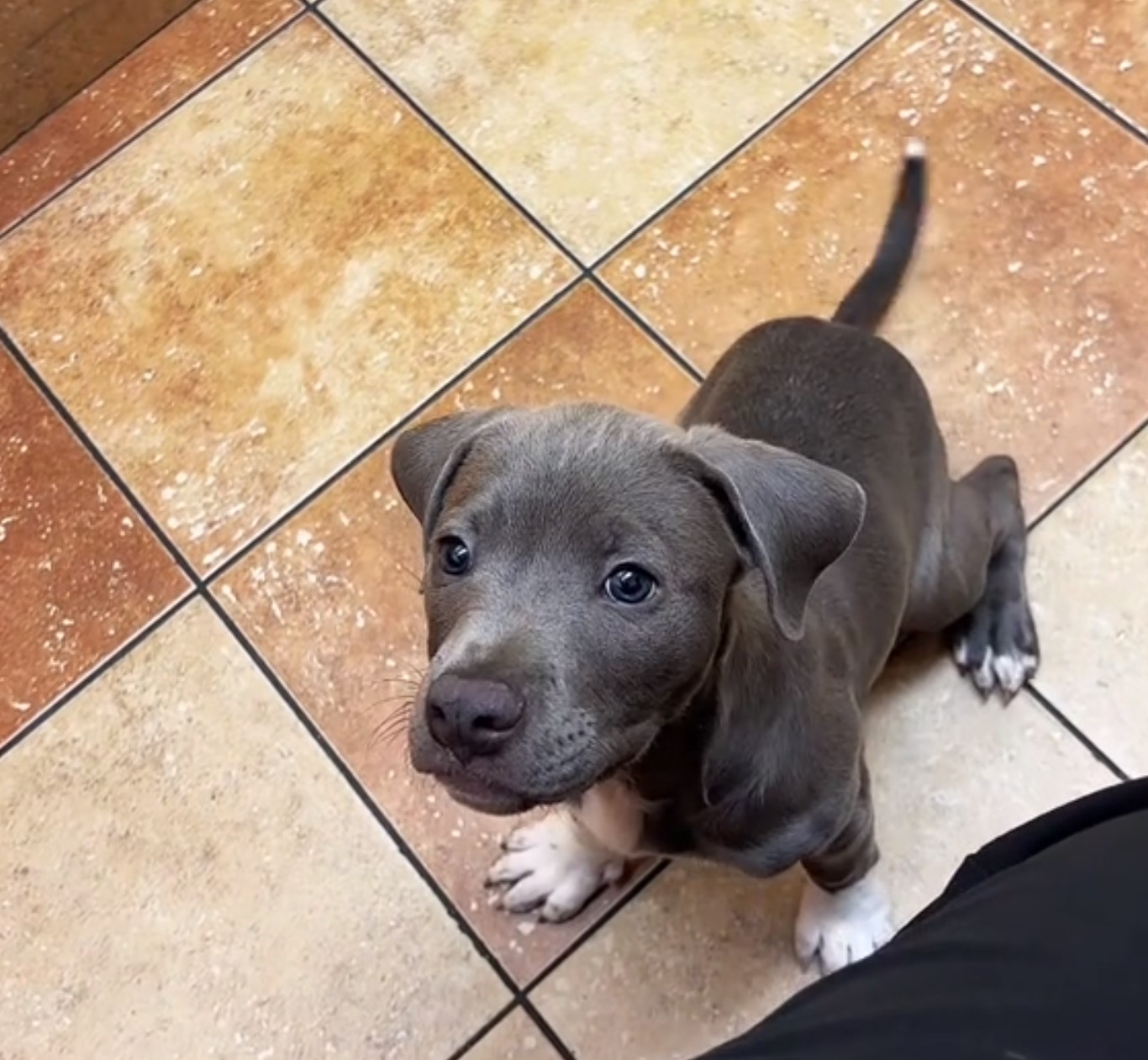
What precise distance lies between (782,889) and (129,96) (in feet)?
5.78

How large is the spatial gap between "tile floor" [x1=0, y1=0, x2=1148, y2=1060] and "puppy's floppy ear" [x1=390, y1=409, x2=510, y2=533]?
71 cm

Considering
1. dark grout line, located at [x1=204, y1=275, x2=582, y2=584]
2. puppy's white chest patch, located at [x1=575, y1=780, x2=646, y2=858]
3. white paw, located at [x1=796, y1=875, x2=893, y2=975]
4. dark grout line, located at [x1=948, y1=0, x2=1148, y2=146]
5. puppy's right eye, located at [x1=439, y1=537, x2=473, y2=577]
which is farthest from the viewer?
dark grout line, located at [x1=948, y1=0, x2=1148, y2=146]

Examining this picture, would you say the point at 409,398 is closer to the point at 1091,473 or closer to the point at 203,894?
the point at 203,894

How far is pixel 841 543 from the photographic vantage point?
147cm

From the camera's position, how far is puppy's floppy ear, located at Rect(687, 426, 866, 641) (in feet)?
4.75

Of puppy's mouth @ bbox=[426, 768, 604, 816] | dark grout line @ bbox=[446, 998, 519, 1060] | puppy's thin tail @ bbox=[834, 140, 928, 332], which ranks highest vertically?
puppy's mouth @ bbox=[426, 768, 604, 816]

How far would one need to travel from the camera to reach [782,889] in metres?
2.11

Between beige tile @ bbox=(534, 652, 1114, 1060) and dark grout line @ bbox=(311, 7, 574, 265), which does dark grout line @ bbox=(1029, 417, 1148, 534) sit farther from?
dark grout line @ bbox=(311, 7, 574, 265)

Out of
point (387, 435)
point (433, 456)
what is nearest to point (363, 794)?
point (387, 435)

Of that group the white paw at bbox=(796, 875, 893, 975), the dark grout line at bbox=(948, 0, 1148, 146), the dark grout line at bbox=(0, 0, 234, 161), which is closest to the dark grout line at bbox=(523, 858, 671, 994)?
the white paw at bbox=(796, 875, 893, 975)

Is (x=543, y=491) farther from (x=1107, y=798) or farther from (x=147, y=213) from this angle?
(x=147, y=213)

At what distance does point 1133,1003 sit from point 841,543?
541 millimetres

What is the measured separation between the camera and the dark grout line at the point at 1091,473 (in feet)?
7.48

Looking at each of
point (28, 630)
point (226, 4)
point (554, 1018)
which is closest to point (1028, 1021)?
point (554, 1018)
